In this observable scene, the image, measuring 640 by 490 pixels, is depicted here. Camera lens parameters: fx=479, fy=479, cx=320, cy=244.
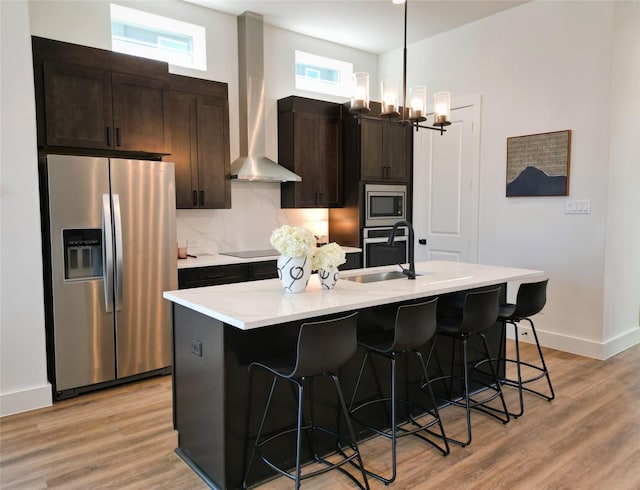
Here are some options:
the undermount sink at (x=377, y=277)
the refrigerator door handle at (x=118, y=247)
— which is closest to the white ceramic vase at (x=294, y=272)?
the undermount sink at (x=377, y=277)

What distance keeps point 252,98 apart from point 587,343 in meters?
3.98

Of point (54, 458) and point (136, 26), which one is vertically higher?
point (136, 26)

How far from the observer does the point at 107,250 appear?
11.5 feet

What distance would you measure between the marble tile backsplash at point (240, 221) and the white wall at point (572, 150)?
225 centimetres

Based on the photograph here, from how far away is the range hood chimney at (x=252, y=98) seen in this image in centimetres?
480

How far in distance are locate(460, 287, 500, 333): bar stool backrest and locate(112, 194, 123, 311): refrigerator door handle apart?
246 cm

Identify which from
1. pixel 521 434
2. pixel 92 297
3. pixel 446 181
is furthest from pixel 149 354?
pixel 446 181

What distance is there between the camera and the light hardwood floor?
242 centimetres

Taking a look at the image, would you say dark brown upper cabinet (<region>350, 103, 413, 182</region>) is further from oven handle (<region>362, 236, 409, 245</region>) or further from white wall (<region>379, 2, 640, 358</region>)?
white wall (<region>379, 2, 640, 358</region>)

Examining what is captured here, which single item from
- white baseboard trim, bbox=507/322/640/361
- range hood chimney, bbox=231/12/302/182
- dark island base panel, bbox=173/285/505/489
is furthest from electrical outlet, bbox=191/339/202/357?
white baseboard trim, bbox=507/322/640/361

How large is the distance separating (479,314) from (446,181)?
9.39ft

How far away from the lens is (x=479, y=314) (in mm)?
2912

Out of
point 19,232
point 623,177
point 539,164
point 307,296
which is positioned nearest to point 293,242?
point 307,296

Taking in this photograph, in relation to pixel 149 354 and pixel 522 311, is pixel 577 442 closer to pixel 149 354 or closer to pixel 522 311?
pixel 522 311
